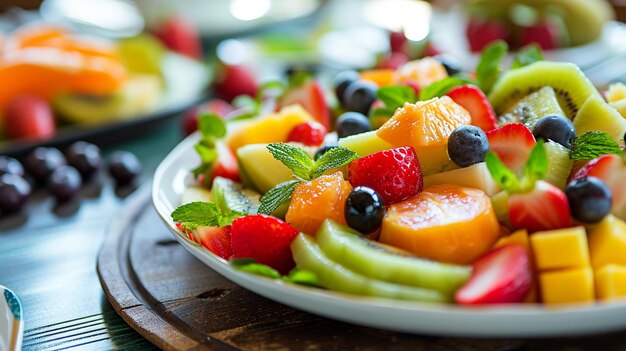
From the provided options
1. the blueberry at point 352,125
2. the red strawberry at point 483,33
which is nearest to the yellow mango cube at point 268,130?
the blueberry at point 352,125

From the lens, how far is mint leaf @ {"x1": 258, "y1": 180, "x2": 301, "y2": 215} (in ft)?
4.44

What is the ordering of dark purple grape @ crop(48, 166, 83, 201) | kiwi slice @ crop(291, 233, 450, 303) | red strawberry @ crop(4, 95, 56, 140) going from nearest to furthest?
1. kiwi slice @ crop(291, 233, 450, 303)
2. dark purple grape @ crop(48, 166, 83, 201)
3. red strawberry @ crop(4, 95, 56, 140)

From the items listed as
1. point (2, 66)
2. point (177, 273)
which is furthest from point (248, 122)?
point (2, 66)

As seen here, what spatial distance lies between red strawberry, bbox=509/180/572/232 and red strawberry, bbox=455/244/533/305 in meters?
0.08

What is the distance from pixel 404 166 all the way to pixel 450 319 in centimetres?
40

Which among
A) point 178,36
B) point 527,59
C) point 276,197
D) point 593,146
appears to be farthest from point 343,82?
point 178,36

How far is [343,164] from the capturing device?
1.35 metres

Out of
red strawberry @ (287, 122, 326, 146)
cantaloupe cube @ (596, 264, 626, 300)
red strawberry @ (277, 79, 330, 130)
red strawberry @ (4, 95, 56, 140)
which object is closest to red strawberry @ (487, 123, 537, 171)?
cantaloupe cube @ (596, 264, 626, 300)

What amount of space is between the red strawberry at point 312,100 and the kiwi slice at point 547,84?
466 millimetres

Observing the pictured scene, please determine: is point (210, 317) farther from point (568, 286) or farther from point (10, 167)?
point (10, 167)

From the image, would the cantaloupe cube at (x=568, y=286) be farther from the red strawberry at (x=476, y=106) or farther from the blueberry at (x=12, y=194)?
the blueberry at (x=12, y=194)

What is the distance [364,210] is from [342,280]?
0.15 meters

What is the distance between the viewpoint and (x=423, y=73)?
1.91 metres

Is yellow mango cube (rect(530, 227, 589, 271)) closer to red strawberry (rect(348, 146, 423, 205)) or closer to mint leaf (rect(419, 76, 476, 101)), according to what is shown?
red strawberry (rect(348, 146, 423, 205))
